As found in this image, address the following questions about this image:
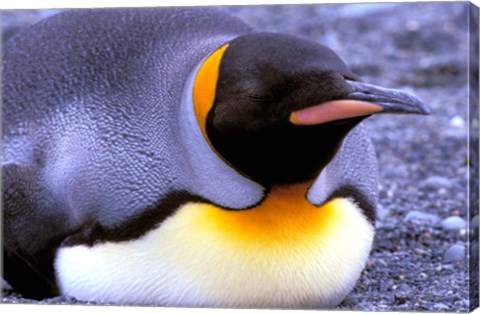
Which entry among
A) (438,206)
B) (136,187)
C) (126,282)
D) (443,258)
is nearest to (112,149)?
(136,187)

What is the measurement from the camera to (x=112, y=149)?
9.29ft

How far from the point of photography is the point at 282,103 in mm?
2459

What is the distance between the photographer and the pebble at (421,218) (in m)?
3.65

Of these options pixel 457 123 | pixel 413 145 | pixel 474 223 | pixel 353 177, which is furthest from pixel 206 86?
pixel 457 123

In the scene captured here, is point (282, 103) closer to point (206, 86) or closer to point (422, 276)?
point (206, 86)

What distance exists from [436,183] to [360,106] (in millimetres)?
1751

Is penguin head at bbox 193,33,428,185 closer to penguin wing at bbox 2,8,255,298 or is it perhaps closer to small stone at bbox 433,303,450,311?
penguin wing at bbox 2,8,255,298

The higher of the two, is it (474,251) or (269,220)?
(269,220)

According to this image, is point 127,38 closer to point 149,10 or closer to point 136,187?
point 149,10

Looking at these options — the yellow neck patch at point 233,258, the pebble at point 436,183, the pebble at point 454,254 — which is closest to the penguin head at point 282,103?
the yellow neck patch at point 233,258

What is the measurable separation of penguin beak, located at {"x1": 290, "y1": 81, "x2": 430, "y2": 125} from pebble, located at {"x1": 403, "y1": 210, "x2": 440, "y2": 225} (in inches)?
49.4

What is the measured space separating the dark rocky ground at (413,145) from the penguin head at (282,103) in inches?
19.7

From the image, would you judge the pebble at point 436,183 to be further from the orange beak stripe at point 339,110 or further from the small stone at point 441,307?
the orange beak stripe at point 339,110

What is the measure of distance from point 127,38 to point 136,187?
497 millimetres
